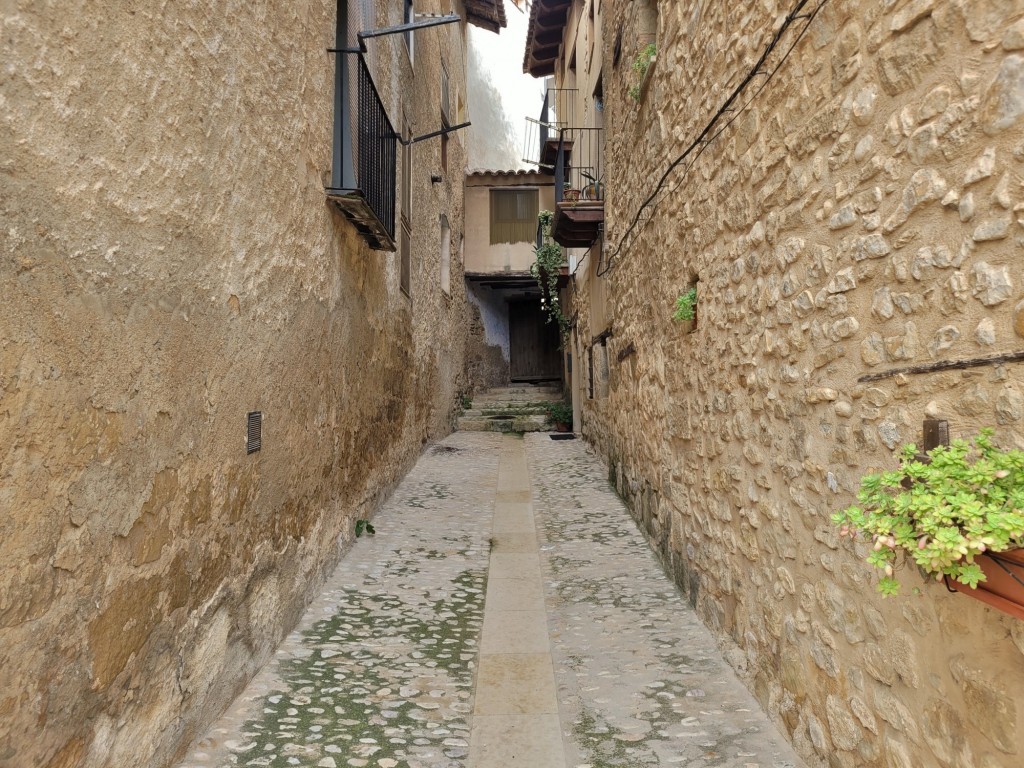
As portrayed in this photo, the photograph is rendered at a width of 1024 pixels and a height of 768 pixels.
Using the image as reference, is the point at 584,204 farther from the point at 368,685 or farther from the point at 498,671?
the point at 368,685

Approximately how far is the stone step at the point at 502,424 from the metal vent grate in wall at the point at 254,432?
→ 33.5ft

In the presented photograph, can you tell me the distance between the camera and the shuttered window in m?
17.1

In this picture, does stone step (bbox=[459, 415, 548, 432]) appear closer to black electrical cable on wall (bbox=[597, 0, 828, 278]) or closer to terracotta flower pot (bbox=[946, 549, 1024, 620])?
black electrical cable on wall (bbox=[597, 0, 828, 278])

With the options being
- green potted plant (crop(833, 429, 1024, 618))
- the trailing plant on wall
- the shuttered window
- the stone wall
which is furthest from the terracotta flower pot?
the shuttered window

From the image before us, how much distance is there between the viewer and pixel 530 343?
20766 millimetres

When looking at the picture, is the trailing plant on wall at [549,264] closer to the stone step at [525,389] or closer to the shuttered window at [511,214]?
the shuttered window at [511,214]

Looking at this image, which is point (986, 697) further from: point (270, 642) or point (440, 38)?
point (440, 38)

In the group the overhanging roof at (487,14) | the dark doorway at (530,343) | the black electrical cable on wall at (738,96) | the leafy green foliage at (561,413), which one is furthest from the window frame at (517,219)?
the black electrical cable on wall at (738,96)

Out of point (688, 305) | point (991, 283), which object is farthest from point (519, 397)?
point (991, 283)

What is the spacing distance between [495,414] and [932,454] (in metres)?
13.0

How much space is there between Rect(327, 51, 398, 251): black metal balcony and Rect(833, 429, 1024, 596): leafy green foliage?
4.07m

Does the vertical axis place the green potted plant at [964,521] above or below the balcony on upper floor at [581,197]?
below

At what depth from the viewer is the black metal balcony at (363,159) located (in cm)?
494

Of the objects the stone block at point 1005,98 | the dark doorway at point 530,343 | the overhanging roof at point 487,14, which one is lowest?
the stone block at point 1005,98
